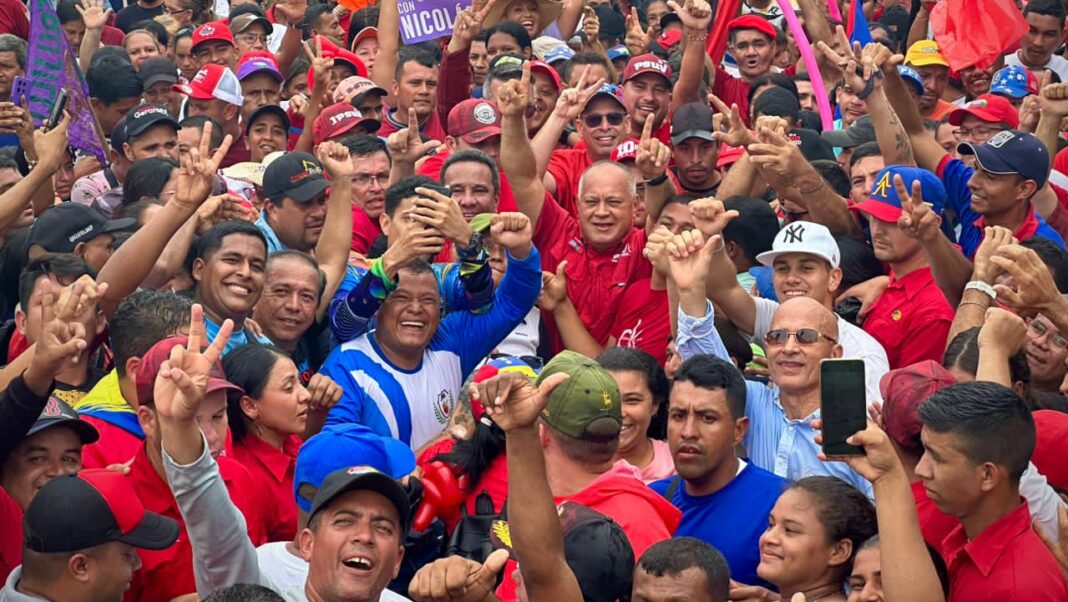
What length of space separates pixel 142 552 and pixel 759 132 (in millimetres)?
3934

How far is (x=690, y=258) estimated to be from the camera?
634 cm

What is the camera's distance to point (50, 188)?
26.4 ft

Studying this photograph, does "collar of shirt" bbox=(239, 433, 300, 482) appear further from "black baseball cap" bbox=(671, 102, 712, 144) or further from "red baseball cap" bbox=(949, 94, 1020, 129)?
"red baseball cap" bbox=(949, 94, 1020, 129)

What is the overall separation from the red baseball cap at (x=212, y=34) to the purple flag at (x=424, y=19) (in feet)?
4.35

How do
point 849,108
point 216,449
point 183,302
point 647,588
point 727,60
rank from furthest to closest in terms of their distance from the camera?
point 727,60 → point 849,108 → point 183,302 → point 216,449 → point 647,588

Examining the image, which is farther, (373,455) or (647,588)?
(373,455)

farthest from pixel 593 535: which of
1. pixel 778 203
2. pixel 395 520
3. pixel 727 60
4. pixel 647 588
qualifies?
pixel 727 60

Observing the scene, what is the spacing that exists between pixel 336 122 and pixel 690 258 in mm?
3317

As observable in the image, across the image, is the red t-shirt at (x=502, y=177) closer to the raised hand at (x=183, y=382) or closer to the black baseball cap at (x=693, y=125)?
the black baseball cap at (x=693, y=125)

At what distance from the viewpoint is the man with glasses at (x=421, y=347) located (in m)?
6.33

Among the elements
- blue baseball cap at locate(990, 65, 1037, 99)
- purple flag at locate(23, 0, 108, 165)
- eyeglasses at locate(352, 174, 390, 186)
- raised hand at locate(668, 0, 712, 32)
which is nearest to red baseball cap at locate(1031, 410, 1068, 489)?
eyeglasses at locate(352, 174, 390, 186)

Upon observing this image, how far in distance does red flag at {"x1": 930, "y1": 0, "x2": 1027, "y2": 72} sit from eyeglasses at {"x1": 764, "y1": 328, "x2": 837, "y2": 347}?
517 cm

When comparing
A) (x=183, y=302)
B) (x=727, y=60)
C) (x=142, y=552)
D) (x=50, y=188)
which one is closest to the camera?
(x=142, y=552)

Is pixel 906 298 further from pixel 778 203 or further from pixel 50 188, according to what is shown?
pixel 50 188
